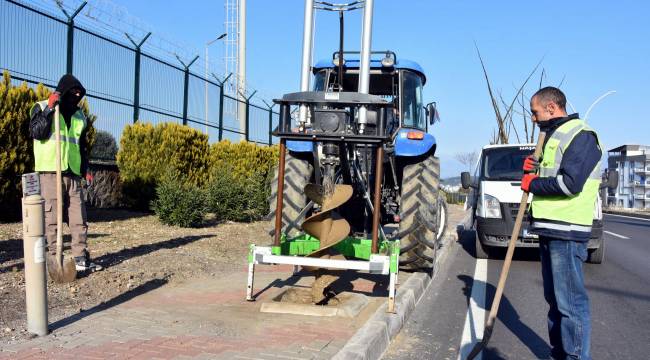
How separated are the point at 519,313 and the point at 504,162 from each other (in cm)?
470

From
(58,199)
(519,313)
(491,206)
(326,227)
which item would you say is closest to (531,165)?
(326,227)

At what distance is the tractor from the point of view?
499cm

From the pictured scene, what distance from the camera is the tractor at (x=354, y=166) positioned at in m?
4.99

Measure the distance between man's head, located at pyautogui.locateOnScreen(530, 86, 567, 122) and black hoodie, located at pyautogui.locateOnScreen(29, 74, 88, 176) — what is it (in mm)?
4452

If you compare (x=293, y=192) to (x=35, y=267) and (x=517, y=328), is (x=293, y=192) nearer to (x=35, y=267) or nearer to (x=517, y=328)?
(x=517, y=328)

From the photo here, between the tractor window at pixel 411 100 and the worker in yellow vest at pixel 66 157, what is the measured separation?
401 cm

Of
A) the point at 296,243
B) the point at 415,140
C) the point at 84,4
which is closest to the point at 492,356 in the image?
the point at 296,243

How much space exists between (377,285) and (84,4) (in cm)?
871

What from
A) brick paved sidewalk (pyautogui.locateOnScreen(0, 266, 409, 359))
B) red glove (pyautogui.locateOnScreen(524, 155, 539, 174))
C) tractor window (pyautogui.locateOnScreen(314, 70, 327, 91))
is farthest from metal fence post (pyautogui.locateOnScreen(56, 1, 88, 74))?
red glove (pyautogui.locateOnScreen(524, 155, 539, 174))

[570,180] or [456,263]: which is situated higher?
[570,180]

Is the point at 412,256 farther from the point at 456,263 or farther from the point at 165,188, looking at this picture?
the point at 165,188

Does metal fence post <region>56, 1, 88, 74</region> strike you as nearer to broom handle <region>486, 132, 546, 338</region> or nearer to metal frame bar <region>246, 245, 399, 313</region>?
metal frame bar <region>246, 245, 399, 313</region>

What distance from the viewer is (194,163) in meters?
13.5

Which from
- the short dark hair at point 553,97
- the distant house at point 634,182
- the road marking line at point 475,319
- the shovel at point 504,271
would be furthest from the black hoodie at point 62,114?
the distant house at point 634,182
